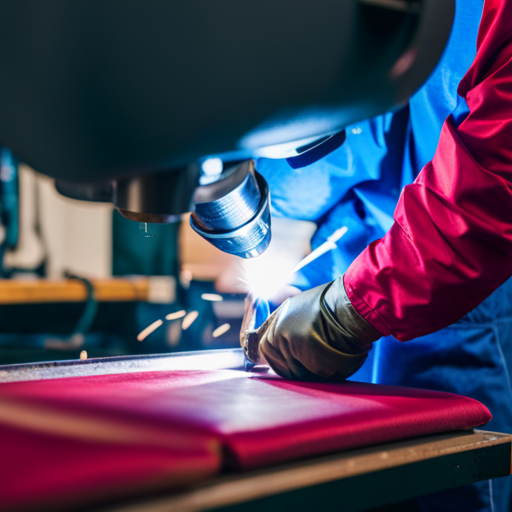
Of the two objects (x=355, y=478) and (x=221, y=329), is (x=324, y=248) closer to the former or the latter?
(x=355, y=478)

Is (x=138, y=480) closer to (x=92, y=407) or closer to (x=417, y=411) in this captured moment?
(x=92, y=407)

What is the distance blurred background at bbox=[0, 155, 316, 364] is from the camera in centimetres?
263

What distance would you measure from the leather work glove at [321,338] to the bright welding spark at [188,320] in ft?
7.68

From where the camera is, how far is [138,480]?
0.34 metres

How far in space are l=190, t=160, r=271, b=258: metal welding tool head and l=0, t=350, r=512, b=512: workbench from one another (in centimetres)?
34

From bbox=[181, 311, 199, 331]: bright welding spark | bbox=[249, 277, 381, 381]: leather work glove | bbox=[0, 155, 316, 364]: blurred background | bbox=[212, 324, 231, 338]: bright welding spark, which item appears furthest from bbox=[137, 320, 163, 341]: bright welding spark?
bbox=[249, 277, 381, 381]: leather work glove

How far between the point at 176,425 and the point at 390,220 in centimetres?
81

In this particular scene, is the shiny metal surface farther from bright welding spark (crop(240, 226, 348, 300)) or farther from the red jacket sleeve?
the red jacket sleeve

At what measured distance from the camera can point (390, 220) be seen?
3.70 ft

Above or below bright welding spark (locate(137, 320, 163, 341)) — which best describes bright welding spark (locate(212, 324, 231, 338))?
above

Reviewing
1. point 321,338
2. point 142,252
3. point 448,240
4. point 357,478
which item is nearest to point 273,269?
point 321,338

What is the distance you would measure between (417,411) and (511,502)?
67 centimetres

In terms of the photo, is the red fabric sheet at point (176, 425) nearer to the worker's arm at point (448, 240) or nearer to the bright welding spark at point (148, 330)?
the worker's arm at point (448, 240)

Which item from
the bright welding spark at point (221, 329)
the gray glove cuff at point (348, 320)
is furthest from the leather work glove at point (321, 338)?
the bright welding spark at point (221, 329)
